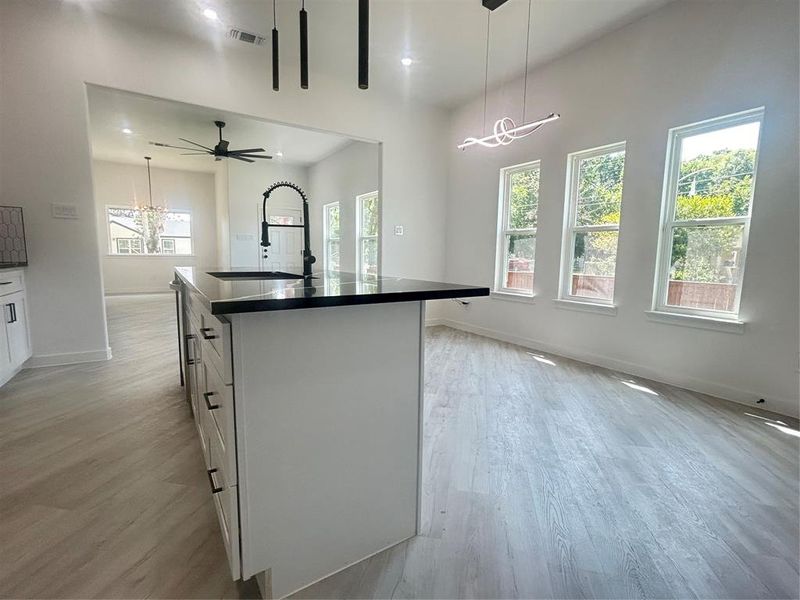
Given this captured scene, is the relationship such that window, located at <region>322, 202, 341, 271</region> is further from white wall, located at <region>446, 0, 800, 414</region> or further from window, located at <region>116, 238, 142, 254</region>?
window, located at <region>116, 238, 142, 254</region>

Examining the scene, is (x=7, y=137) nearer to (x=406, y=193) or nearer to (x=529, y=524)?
(x=406, y=193)

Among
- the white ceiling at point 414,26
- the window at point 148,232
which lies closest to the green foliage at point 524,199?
the white ceiling at point 414,26

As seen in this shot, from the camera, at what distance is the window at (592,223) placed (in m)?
3.58

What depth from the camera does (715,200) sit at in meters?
2.89

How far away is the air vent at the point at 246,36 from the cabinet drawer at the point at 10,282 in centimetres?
284

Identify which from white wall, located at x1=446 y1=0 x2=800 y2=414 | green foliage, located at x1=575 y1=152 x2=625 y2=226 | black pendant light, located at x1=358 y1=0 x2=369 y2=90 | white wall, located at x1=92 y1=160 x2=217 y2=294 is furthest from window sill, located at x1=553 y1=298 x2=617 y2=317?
white wall, located at x1=92 y1=160 x2=217 y2=294

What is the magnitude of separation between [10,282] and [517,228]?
4954 millimetres

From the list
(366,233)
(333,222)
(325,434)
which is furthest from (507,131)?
(333,222)

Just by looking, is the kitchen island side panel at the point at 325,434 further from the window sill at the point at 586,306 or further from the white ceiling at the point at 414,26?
the white ceiling at the point at 414,26

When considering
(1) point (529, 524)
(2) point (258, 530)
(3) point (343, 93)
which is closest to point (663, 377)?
(1) point (529, 524)

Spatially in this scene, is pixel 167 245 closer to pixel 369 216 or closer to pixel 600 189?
pixel 369 216

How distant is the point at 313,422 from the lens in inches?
44.8

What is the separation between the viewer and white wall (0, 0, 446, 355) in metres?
3.09

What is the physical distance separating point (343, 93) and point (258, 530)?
15.5 ft
